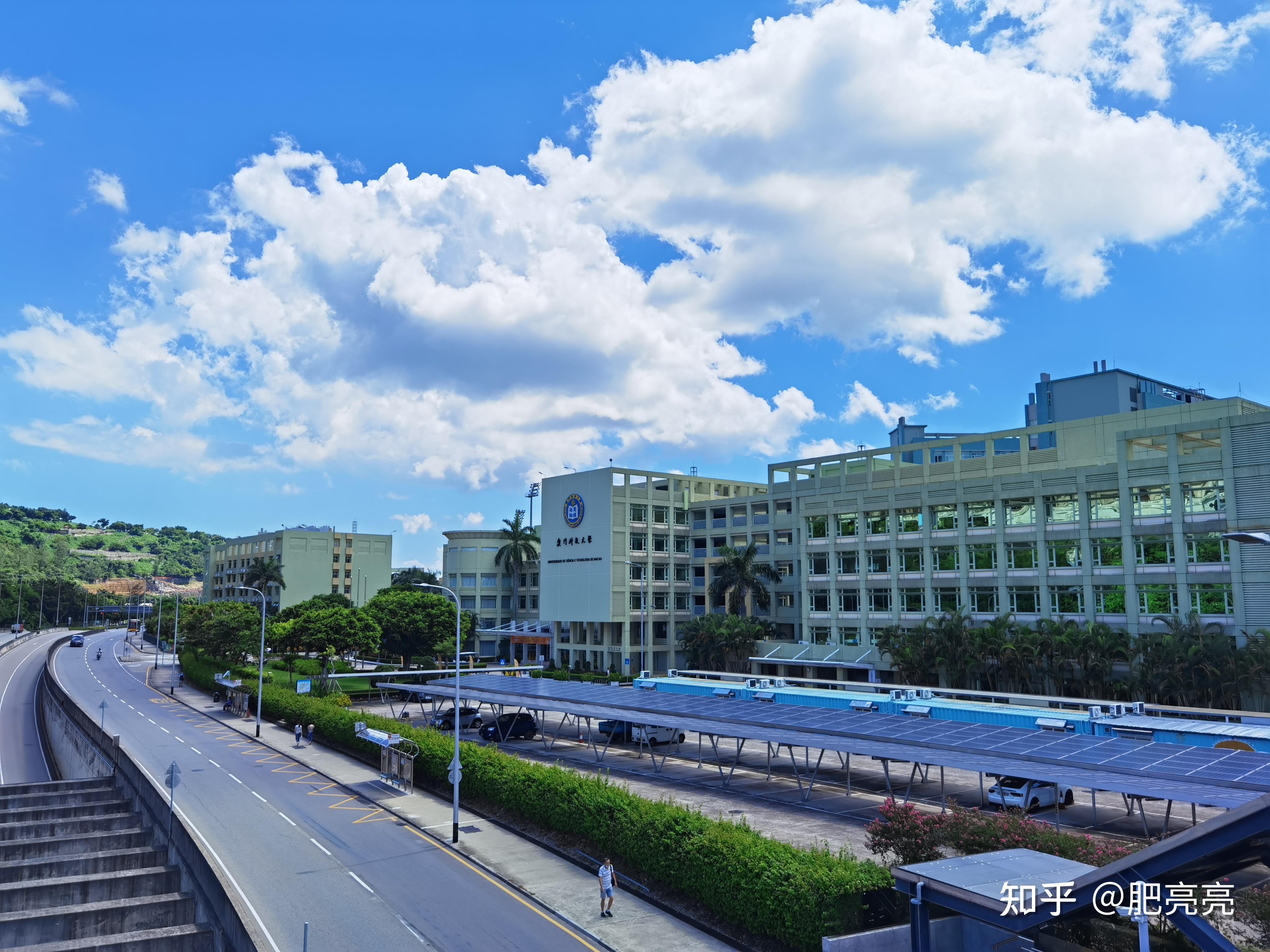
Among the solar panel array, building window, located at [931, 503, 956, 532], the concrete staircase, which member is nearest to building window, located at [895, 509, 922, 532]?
building window, located at [931, 503, 956, 532]

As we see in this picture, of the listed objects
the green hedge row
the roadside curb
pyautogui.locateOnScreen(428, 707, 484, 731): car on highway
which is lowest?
the roadside curb

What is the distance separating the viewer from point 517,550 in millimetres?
123250

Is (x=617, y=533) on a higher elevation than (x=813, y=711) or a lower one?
higher

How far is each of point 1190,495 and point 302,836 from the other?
58430 mm

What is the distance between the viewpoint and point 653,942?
23.9 m

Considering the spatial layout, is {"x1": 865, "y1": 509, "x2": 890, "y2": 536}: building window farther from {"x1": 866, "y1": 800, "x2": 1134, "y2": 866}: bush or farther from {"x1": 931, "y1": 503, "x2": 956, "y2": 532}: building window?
{"x1": 866, "y1": 800, "x2": 1134, "y2": 866}: bush

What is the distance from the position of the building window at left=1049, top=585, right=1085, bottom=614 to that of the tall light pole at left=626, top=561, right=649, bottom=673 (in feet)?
147

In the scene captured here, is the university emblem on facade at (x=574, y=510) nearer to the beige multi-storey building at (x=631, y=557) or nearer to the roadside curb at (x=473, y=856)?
the beige multi-storey building at (x=631, y=557)

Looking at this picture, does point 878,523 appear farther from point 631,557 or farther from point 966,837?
point 966,837

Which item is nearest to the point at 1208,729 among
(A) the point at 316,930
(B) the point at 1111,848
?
(B) the point at 1111,848

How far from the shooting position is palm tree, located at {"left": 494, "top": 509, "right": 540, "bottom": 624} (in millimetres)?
123938

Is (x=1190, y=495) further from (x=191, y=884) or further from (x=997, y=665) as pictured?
(x=191, y=884)

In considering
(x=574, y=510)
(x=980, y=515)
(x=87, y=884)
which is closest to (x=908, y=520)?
(x=980, y=515)

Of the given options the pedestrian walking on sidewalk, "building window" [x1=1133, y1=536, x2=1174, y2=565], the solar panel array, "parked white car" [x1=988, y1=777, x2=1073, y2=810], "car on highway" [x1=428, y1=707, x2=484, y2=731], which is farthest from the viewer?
"car on highway" [x1=428, y1=707, x2=484, y2=731]
